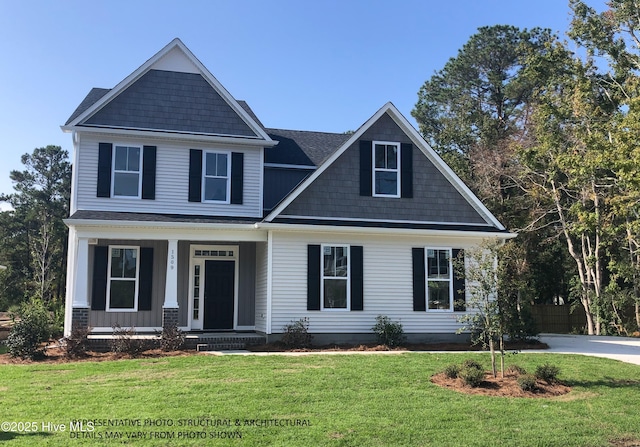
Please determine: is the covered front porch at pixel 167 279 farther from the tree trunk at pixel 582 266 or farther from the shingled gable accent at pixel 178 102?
the tree trunk at pixel 582 266

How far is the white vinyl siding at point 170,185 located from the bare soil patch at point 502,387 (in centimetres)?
882

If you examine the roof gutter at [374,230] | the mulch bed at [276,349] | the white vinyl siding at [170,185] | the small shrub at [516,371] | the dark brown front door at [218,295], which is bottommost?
the mulch bed at [276,349]

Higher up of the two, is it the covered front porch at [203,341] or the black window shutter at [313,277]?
the black window shutter at [313,277]

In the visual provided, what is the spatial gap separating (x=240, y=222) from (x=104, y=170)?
4.17m

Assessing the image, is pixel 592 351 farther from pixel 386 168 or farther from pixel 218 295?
pixel 218 295

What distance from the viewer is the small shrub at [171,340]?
45.3ft

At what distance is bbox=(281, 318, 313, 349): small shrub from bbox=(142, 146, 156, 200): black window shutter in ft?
18.2

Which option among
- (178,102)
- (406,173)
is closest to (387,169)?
(406,173)

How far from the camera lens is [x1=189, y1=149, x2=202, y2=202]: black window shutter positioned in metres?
16.5

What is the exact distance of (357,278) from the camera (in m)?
15.9

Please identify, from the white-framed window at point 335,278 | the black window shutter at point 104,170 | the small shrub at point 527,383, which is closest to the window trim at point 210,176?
the black window shutter at point 104,170

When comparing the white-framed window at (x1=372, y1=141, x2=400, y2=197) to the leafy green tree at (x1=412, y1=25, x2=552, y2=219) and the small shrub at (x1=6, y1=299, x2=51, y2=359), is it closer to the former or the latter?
the small shrub at (x1=6, y1=299, x2=51, y2=359)

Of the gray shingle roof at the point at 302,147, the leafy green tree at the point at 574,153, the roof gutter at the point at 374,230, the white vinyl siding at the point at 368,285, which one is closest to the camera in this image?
the roof gutter at the point at 374,230

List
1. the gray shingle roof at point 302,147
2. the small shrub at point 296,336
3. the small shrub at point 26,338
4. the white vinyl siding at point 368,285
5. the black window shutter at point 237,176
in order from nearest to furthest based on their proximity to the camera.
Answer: the small shrub at point 26,338
the small shrub at point 296,336
the white vinyl siding at point 368,285
the black window shutter at point 237,176
the gray shingle roof at point 302,147
